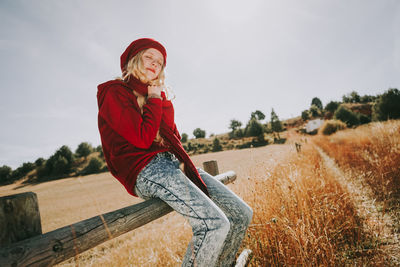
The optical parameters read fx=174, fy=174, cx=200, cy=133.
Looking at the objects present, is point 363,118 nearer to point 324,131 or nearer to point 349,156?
point 324,131

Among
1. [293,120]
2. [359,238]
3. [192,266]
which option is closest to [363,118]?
[293,120]

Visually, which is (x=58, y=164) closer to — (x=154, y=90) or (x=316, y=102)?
(x=154, y=90)

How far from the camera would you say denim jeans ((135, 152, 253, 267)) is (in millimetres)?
1142

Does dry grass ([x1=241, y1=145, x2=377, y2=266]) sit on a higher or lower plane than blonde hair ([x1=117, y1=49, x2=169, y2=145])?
lower

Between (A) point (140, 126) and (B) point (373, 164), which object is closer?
(A) point (140, 126)

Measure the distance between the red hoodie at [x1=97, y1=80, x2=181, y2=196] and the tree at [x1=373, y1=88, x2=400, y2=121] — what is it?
30.0 m

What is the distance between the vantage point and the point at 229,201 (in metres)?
1.54

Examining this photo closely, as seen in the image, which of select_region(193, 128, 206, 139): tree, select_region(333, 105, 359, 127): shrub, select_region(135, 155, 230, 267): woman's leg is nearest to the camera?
select_region(135, 155, 230, 267): woman's leg

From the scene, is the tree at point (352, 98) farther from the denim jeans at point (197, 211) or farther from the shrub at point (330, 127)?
the denim jeans at point (197, 211)

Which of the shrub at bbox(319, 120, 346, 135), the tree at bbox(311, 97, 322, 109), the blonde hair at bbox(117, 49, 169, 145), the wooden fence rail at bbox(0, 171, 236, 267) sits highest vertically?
the tree at bbox(311, 97, 322, 109)

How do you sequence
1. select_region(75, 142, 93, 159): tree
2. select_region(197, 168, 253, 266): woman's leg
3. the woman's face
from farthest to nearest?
select_region(75, 142, 93, 159): tree, the woman's face, select_region(197, 168, 253, 266): woman's leg

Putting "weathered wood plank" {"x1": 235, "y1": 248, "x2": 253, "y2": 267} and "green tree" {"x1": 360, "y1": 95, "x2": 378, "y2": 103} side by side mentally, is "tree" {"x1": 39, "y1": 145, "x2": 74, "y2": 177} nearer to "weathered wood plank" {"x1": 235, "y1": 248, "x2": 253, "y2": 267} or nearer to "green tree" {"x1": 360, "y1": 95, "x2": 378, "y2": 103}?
"weathered wood plank" {"x1": 235, "y1": 248, "x2": 253, "y2": 267}

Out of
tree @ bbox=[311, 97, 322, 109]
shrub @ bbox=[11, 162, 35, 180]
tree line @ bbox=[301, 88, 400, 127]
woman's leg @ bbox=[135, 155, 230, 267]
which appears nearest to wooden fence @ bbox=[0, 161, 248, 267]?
woman's leg @ bbox=[135, 155, 230, 267]

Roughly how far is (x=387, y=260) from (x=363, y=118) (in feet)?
141
